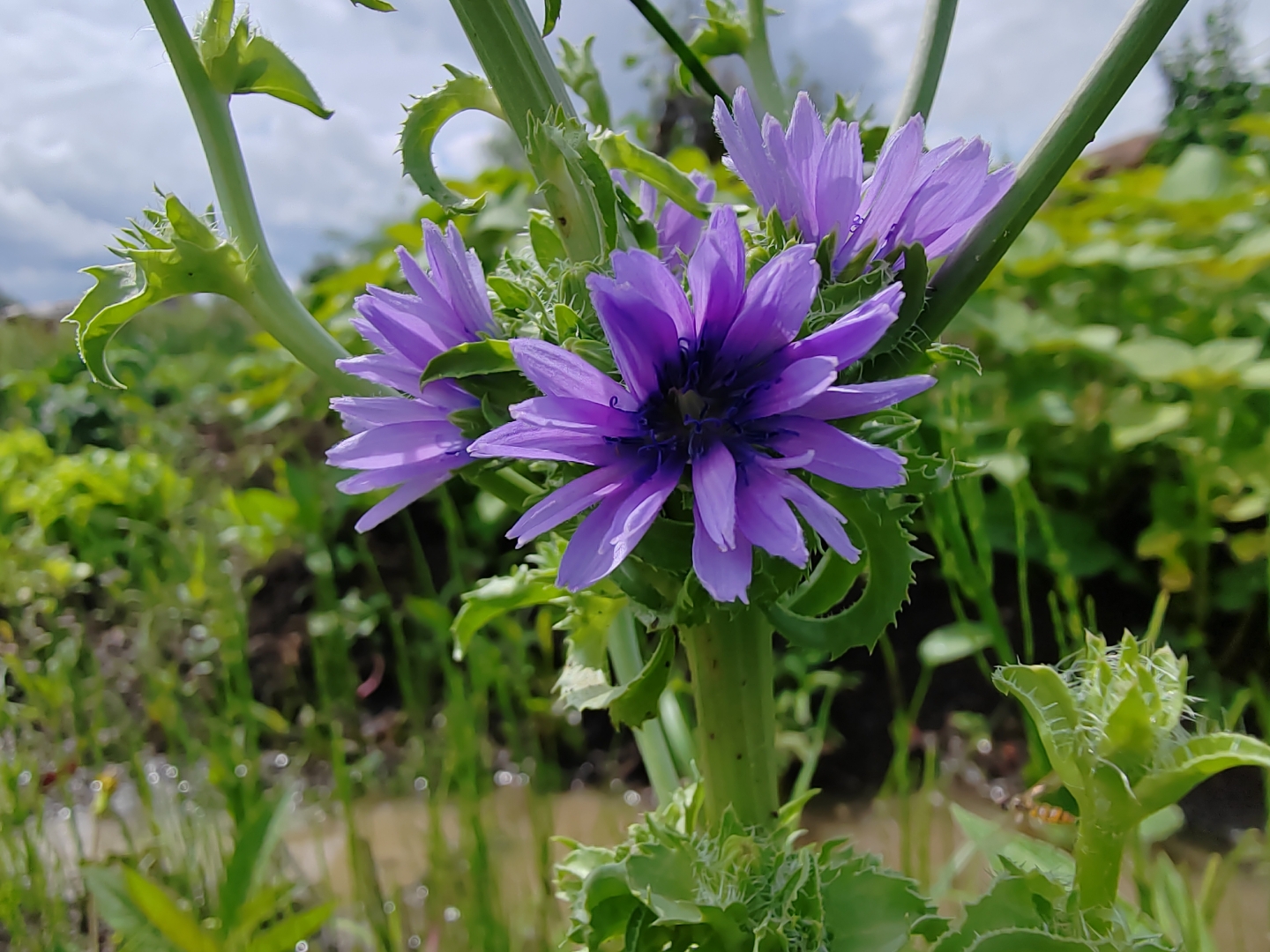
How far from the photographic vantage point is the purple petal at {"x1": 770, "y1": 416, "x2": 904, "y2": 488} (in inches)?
17.1

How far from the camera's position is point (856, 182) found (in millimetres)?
516

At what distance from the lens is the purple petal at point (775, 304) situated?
458mm

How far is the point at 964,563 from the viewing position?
1.01m

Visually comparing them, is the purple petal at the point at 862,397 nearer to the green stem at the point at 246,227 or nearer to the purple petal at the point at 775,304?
the purple petal at the point at 775,304

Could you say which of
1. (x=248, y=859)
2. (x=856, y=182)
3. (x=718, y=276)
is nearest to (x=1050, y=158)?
(x=856, y=182)

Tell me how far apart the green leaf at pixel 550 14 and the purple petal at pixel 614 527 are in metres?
0.29

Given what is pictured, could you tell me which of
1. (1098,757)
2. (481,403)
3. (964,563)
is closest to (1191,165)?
(964,563)

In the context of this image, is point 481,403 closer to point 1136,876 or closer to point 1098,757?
point 1098,757

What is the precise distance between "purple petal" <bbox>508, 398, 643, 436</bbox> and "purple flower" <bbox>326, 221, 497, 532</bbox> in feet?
0.36

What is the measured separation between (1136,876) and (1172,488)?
1.48 meters

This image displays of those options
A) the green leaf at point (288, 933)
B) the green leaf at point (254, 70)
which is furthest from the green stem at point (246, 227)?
the green leaf at point (288, 933)

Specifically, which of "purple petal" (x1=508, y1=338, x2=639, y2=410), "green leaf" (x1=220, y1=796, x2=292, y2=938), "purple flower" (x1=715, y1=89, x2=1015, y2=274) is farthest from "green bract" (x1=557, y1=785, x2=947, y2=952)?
"green leaf" (x1=220, y1=796, x2=292, y2=938)

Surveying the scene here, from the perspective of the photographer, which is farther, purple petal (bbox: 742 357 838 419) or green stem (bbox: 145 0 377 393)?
green stem (bbox: 145 0 377 393)

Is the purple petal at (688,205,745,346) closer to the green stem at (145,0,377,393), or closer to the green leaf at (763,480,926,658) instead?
the green leaf at (763,480,926,658)
